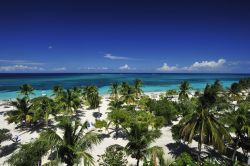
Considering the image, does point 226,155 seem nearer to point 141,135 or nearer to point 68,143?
point 141,135

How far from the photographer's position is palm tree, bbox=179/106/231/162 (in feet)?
68.4

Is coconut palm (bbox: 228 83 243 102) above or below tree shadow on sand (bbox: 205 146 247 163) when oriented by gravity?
above

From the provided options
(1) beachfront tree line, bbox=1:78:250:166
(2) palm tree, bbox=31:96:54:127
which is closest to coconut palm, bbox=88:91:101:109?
(1) beachfront tree line, bbox=1:78:250:166

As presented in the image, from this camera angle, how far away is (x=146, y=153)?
2023 cm

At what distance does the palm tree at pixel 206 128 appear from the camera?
20844mm

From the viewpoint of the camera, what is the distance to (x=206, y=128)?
21594 mm

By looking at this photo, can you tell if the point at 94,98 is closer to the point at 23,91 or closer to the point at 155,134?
the point at 23,91

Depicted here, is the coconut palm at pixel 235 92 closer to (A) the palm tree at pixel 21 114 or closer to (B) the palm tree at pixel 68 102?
(B) the palm tree at pixel 68 102

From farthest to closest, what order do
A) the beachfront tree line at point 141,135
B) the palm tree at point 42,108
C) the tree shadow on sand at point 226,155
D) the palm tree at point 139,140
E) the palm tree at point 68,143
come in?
the palm tree at point 42,108 < the tree shadow on sand at point 226,155 < the palm tree at point 139,140 < the beachfront tree line at point 141,135 < the palm tree at point 68,143

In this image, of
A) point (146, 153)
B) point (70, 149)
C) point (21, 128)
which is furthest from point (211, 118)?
point (21, 128)

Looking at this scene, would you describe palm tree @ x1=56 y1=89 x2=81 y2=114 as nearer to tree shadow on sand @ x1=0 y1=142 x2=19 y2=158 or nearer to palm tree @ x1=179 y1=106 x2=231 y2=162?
tree shadow on sand @ x1=0 y1=142 x2=19 y2=158

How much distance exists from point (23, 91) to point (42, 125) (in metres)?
22.0

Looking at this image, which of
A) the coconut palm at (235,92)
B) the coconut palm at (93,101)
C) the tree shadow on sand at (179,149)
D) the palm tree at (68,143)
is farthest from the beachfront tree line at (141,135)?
the coconut palm at (235,92)

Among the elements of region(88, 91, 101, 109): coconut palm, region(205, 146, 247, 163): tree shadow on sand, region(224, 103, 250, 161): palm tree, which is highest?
region(224, 103, 250, 161): palm tree
